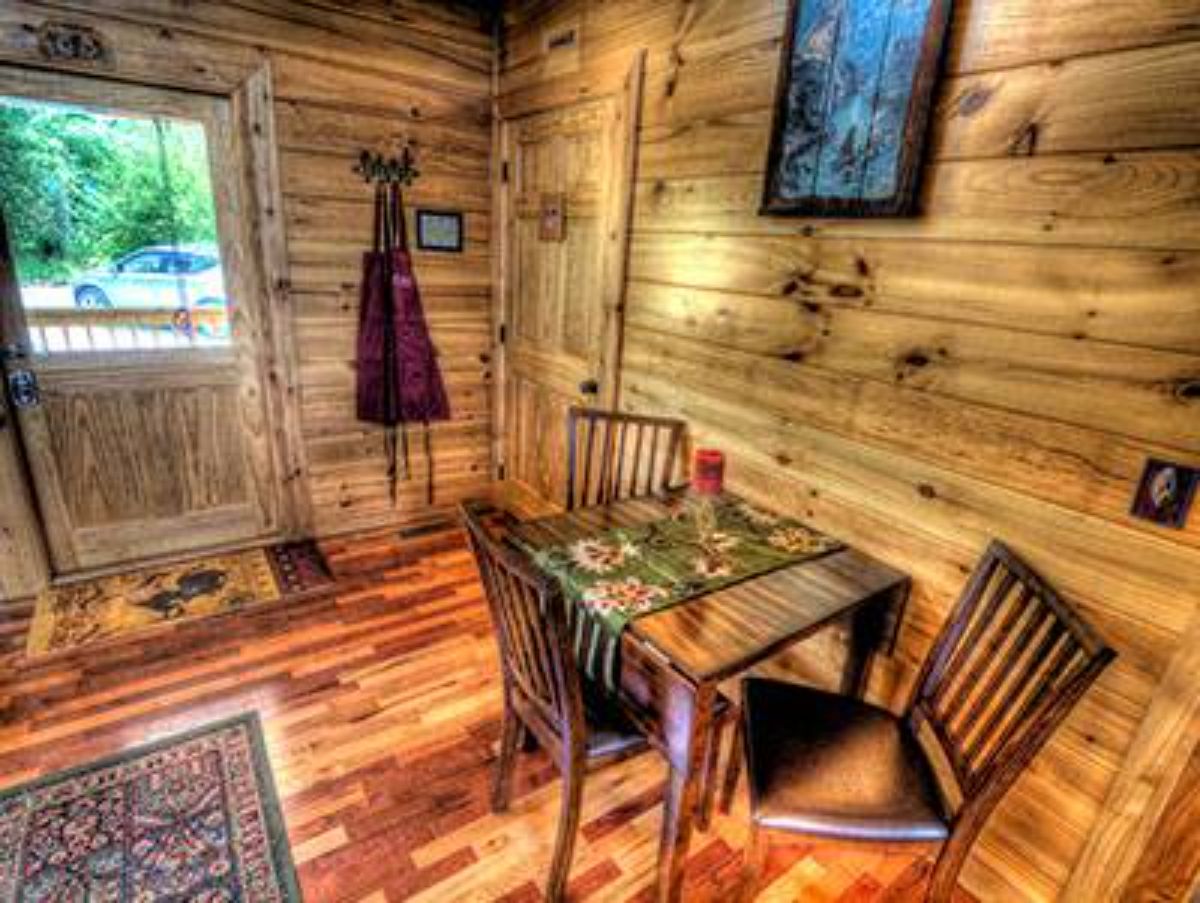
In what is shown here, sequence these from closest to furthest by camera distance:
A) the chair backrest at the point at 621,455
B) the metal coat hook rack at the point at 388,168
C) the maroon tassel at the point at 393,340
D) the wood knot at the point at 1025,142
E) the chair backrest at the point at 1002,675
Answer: the chair backrest at the point at 1002,675, the wood knot at the point at 1025,142, the chair backrest at the point at 621,455, the metal coat hook rack at the point at 388,168, the maroon tassel at the point at 393,340

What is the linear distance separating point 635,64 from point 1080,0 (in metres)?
1.41

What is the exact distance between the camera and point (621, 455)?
2.32 metres

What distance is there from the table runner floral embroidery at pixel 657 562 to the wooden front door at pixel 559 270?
94 centimetres

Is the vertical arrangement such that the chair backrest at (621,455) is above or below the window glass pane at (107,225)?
below

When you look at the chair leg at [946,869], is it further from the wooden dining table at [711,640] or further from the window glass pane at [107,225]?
the window glass pane at [107,225]

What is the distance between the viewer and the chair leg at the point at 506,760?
163 cm

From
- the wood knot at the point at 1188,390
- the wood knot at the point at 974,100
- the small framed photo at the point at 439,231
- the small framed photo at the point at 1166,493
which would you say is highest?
the wood knot at the point at 974,100

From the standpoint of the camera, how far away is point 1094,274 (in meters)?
1.25

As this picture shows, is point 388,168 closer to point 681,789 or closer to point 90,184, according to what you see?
point 90,184

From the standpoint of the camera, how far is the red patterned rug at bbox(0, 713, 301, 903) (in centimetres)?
150

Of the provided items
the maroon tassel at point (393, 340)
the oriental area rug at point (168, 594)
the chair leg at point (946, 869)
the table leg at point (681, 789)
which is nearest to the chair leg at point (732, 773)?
the table leg at point (681, 789)

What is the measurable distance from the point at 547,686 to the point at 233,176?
2.54 m

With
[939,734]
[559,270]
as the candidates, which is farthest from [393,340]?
[939,734]

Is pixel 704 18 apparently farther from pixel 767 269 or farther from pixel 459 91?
pixel 459 91
